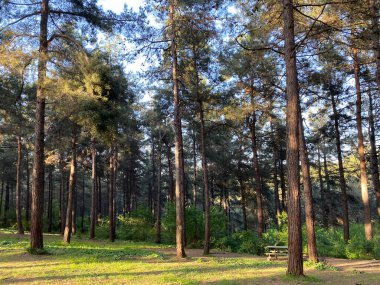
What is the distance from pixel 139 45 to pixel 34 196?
6.66 meters

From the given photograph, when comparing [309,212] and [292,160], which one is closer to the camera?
[292,160]

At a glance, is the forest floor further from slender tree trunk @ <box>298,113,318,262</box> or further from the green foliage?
the green foliage

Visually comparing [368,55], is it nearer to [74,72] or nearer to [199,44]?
[199,44]

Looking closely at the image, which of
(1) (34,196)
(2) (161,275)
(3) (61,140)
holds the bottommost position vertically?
(2) (161,275)

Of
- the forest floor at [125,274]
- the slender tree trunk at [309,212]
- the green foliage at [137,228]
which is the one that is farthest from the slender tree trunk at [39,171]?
the green foliage at [137,228]

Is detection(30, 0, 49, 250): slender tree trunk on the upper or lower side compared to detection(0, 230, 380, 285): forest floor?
upper

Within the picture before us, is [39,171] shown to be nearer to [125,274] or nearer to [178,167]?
[178,167]

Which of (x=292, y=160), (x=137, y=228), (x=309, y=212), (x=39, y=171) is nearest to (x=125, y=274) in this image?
(x=292, y=160)

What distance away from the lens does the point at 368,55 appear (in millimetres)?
14812

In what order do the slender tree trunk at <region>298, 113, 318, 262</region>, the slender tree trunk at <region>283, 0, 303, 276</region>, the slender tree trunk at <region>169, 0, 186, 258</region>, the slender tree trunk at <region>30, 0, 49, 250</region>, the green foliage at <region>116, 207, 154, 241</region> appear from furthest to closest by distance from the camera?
the green foliage at <region>116, 207, 154, 241</region>, the slender tree trunk at <region>169, 0, 186, 258</region>, the slender tree trunk at <region>298, 113, 318, 262</region>, the slender tree trunk at <region>30, 0, 49, 250</region>, the slender tree trunk at <region>283, 0, 303, 276</region>

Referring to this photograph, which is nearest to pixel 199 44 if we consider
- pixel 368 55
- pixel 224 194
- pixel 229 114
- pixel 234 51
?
pixel 234 51

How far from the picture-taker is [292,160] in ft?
26.3

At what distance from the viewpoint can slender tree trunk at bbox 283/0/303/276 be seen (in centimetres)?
778

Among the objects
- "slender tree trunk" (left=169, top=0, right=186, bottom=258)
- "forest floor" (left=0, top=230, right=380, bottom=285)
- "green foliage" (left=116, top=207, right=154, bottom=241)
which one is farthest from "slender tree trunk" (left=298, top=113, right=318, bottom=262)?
"green foliage" (left=116, top=207, right=154, bottom=241)
